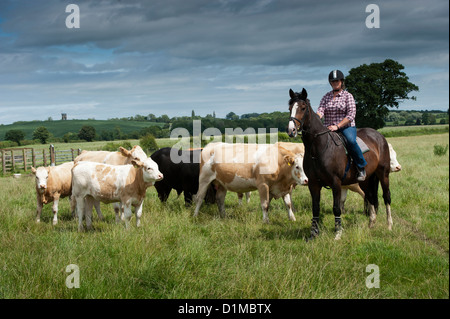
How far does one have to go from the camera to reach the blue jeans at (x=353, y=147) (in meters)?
7.30

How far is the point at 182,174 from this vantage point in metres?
10.8

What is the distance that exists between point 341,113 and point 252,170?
2.60 metres

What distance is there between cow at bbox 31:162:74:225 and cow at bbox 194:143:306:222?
3.55m

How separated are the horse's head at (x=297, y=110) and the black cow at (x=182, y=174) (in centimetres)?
448

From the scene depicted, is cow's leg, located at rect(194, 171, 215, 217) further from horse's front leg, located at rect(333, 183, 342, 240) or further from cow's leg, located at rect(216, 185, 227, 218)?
horse's front leg, located at rect(333, 183, 342, 240)

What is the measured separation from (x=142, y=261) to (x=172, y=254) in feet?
1.58

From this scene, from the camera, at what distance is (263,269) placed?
5.14 metres

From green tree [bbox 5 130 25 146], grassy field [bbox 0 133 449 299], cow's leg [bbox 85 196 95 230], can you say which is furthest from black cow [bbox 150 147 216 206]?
green tree [bbox 5 130 25 146]

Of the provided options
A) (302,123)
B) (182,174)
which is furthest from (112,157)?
(302,123)

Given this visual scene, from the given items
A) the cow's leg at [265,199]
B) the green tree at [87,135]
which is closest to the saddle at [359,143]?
the cow's leg at [265,199]

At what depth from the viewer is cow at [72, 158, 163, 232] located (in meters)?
7.80
